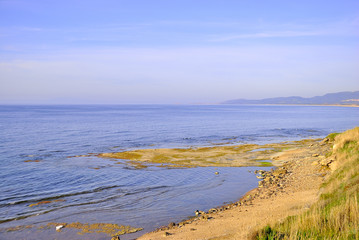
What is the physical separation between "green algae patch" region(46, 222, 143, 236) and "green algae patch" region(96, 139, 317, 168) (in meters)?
16.3

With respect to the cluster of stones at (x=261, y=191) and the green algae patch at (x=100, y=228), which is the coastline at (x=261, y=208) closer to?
the cluster of stones at (x=261, y=191)

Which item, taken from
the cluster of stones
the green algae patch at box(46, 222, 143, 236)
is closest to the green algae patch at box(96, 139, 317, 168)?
the cluster of stones

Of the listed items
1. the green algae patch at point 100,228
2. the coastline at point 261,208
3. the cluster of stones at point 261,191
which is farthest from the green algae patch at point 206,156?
the green algae patch at point 100,228

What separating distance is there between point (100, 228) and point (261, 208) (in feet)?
28.2

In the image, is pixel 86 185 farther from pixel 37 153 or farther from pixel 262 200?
pixel 37 153

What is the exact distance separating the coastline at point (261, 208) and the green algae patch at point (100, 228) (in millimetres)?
1299

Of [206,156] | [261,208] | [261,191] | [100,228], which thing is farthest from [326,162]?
[100,228]

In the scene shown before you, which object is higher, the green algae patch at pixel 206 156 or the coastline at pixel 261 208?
the coastline at pixel 261 208

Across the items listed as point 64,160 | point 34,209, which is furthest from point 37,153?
point 34,209

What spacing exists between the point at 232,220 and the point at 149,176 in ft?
42.4

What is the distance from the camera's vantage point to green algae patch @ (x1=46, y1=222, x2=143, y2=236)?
586 inches

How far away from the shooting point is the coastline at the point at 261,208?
13.2 m

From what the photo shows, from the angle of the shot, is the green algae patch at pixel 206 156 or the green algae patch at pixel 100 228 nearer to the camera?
the green algae patch at pixel 100 228

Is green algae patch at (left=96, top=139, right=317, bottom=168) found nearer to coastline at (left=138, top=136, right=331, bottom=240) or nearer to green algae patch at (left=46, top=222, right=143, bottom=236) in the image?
coastline at (left=138, top=136, right=331, bottom=240)
